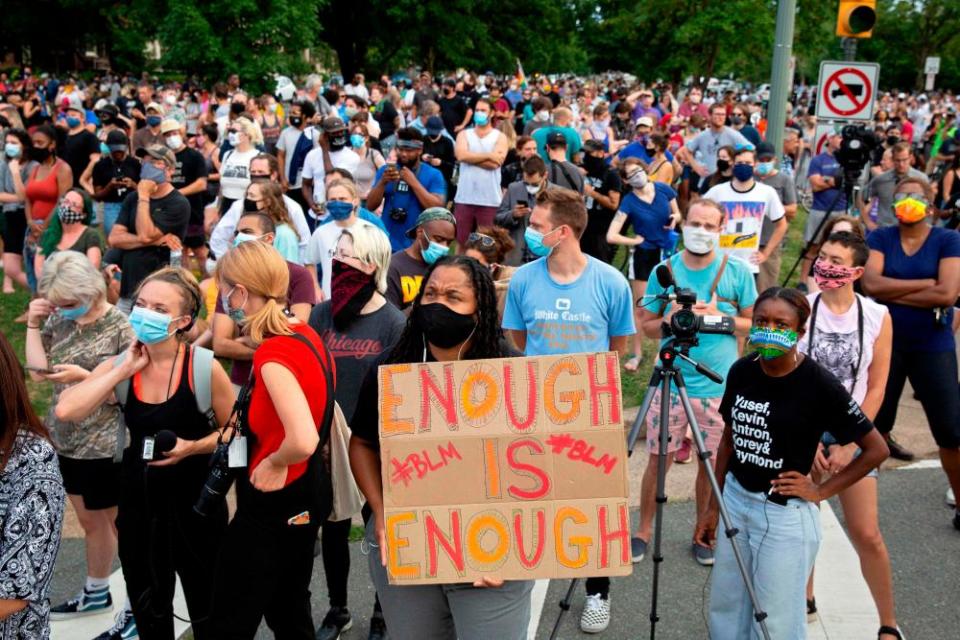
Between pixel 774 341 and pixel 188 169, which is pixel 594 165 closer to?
pixel 188 169

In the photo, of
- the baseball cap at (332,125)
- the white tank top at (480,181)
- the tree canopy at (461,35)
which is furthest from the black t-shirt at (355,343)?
the tree canopy at (461,35)

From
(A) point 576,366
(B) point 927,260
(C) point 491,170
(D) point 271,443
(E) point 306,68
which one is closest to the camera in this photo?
(A) point 576,366

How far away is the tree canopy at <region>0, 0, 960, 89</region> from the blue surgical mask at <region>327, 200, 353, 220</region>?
2210cm

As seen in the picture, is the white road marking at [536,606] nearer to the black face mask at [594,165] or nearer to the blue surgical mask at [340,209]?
the blue surgical mask at [340,209]

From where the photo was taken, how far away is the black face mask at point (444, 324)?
3295 mm

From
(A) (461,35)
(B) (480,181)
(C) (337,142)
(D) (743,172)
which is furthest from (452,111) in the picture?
(A) (461,35)

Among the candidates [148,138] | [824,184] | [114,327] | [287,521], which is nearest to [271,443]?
[287,521]

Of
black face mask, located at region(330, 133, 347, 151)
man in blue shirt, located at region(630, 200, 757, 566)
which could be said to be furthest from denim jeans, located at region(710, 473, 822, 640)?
black face mask, located at region(330, 133, 347, 151)

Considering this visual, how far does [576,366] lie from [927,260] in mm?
3381

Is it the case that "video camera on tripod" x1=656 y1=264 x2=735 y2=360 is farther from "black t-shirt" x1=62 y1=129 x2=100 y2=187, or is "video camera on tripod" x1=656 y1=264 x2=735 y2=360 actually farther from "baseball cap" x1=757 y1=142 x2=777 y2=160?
→ "black t-shirt" x1=62 y1=129 x2=100 y2=187

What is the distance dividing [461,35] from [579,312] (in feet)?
133

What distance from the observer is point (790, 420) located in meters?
3.77

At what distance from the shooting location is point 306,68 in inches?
1246

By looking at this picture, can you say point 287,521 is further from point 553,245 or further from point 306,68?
point 306,68
